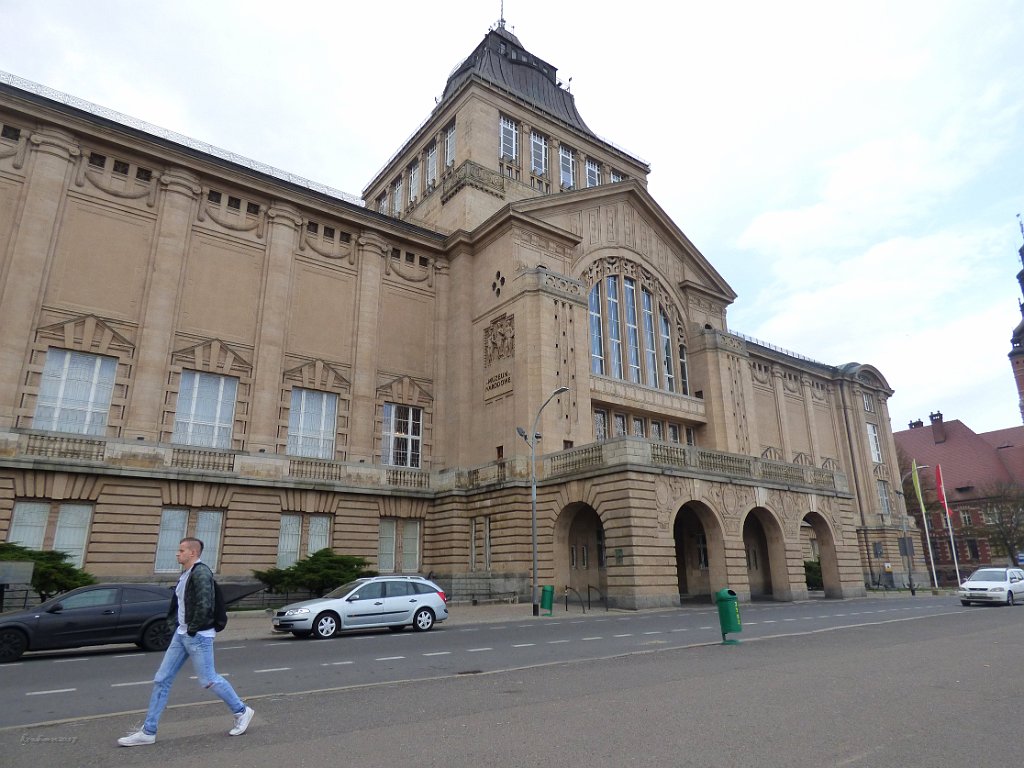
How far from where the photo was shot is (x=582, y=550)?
102 ft

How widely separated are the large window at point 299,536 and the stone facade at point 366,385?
0.30ft

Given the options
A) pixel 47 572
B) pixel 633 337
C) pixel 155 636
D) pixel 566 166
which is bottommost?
pixel 155 636

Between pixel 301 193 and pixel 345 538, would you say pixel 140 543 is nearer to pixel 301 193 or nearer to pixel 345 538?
pixel 345 538

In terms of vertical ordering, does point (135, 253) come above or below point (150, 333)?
above

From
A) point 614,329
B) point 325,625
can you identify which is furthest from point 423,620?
point 614,329

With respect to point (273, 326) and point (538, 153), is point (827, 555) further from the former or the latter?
point (538, 153)

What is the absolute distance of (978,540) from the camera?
7162 centimetres

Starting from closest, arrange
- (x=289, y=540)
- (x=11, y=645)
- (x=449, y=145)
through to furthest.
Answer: (x=11, y=645) < (x=289, y=540) < (x=449, y=145)

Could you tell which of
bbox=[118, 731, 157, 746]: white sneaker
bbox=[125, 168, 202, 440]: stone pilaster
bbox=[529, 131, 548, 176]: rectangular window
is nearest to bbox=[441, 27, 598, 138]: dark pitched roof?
bbox=[529, 131, 548, 176]: rectangular window

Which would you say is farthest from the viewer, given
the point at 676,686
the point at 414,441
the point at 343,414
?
the point at 414,441

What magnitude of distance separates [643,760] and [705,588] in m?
29.7

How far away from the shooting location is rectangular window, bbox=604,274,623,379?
38188 mm

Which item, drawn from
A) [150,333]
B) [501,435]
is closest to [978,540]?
[501,435]

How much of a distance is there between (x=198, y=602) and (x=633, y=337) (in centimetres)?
3525
